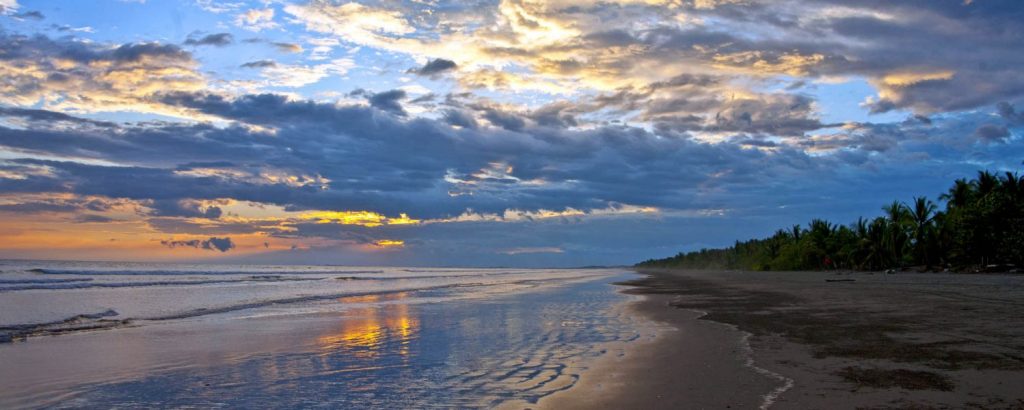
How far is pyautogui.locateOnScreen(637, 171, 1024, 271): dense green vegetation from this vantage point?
52781mm

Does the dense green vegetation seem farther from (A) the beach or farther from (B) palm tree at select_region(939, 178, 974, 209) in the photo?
(A) the beach

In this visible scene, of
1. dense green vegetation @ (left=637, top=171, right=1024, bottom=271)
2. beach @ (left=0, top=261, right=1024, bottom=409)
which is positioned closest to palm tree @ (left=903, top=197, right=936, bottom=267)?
dense green vegetation @ (left=637, top=171, right=1024, bottom=271)

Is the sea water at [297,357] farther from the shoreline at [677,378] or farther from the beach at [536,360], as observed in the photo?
the shoreline at [677,378]

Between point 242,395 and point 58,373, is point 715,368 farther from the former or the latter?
point 58,373

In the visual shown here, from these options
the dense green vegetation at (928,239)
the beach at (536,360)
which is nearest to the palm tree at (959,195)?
the dense green vegetation at (928,239)

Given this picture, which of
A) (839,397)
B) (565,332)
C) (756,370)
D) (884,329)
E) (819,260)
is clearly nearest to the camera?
(839,397)

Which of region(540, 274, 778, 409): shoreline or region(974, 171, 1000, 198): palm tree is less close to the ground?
region(974, 171, 1000, 198): palm tree

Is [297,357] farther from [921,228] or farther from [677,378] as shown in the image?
[921,228]

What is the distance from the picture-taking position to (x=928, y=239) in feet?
221

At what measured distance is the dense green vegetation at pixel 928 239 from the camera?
52.8 m

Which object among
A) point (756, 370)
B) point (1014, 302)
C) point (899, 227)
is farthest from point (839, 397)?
point (899, 227)

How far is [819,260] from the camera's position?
299 feet

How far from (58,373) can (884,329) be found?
14.9 meters

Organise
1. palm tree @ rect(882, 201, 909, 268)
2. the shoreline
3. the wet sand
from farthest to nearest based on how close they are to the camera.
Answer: palm tree @ rect(882, 201, 909, 268) < the shoreline < the wet sand
